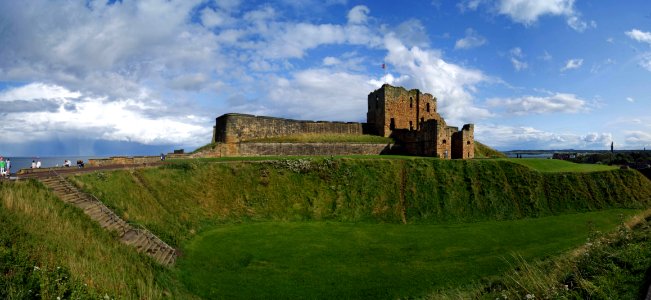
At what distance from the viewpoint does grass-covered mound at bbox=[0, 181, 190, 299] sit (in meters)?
7.97

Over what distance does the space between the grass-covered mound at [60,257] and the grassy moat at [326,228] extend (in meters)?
0.05

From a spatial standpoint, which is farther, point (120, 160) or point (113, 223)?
point (120, 160)

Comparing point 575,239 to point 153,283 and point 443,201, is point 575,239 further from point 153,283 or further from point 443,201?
point 153,283

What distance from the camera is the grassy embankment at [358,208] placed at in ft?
48.8

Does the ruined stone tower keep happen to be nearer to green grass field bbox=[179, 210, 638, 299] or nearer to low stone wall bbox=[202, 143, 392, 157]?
low stone wall bbox=[202, 143, 392, 157]

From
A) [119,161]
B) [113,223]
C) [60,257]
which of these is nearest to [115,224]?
[113,223]

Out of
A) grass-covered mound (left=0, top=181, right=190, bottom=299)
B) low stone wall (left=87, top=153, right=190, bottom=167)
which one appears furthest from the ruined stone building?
grass-covered mound (left=0, top=181, right=190, bottom=299)

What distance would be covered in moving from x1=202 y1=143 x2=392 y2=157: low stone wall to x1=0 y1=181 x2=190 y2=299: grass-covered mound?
1820 cm

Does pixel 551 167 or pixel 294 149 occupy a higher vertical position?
pixel 294 149

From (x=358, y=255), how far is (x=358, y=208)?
838cm

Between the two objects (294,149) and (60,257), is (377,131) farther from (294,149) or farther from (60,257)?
(60,257)

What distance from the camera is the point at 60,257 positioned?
9578 millimetres

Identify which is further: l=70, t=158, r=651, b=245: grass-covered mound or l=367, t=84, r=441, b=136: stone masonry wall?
l=367, t=84, r=441, b=136: stone masonry wall

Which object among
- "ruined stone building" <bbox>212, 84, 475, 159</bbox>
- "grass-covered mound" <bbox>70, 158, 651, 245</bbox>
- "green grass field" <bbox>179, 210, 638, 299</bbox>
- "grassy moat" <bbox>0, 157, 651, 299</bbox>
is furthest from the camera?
"ruined stone building" <bbox>212, 84, 475, 159</bbox>
